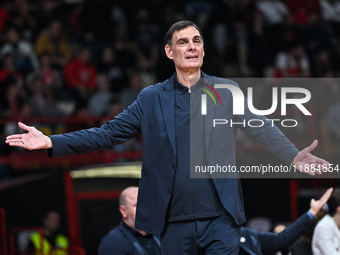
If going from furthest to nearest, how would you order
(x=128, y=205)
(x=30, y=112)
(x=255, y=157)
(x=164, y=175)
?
(x=30, y=112) < (x=255, y=157) < (x=128, y=205) < (x=164, y=175)

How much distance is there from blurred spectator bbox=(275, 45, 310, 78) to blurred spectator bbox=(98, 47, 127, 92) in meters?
2.65

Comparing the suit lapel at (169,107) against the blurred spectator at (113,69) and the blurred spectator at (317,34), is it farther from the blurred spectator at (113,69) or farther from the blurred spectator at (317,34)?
the blurred spectator at (317,34)

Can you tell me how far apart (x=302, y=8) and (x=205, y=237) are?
10.5 m

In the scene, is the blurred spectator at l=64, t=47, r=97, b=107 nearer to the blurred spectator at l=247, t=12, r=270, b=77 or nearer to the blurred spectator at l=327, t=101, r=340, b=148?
the blurred spectator at l=247, t=12, r=270, b=77

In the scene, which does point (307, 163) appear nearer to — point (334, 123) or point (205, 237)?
point (205, 237)

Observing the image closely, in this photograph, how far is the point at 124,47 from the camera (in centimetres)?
1189

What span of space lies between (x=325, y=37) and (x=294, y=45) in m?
1.14

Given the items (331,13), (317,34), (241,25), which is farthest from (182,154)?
(331,13)

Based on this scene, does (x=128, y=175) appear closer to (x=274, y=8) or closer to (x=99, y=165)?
(x=99, y=165)

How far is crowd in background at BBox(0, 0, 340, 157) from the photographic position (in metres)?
10.8

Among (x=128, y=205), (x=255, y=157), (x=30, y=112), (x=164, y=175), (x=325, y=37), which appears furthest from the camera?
(x=325, y=37)

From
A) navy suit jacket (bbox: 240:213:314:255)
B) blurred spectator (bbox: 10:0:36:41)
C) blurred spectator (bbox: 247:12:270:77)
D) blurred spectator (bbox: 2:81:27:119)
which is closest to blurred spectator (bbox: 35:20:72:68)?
blurred spectator (bbox: 10:0:36:41)

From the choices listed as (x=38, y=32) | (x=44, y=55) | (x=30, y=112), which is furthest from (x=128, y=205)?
(x=38, y=32)

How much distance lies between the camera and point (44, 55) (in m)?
11.2
